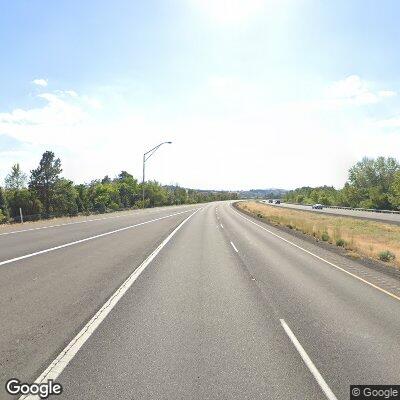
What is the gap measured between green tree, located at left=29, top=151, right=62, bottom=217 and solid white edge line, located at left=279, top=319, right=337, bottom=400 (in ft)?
264

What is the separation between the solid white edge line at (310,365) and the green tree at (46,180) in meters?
80.3

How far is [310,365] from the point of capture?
5969 mm

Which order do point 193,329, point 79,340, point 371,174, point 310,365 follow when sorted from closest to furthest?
1. point 310,365
2. point 79,340
3. point 193,329
4. point 371,174

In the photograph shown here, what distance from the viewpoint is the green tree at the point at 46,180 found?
3248 inches

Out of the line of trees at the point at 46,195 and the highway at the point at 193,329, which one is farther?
the line of trees at the point at 46,195

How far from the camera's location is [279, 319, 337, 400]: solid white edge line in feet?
16.9

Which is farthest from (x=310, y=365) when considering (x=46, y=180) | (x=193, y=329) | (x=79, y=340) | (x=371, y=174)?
(x=371, y=174)

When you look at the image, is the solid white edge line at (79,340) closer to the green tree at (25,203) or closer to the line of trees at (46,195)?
the line of trees at (46,195)

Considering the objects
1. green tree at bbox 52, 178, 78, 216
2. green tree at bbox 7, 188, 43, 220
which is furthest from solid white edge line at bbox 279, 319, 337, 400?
green tree at bbox 52, 178, 78, 216

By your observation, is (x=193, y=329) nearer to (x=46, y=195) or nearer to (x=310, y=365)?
(x=310, y=365)

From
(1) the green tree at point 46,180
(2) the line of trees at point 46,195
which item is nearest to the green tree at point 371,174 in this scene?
(2) the line of trees at point 46,195

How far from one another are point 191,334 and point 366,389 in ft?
9.50

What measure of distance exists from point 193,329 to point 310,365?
2.23m

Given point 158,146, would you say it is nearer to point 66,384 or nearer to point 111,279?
point 111,279
